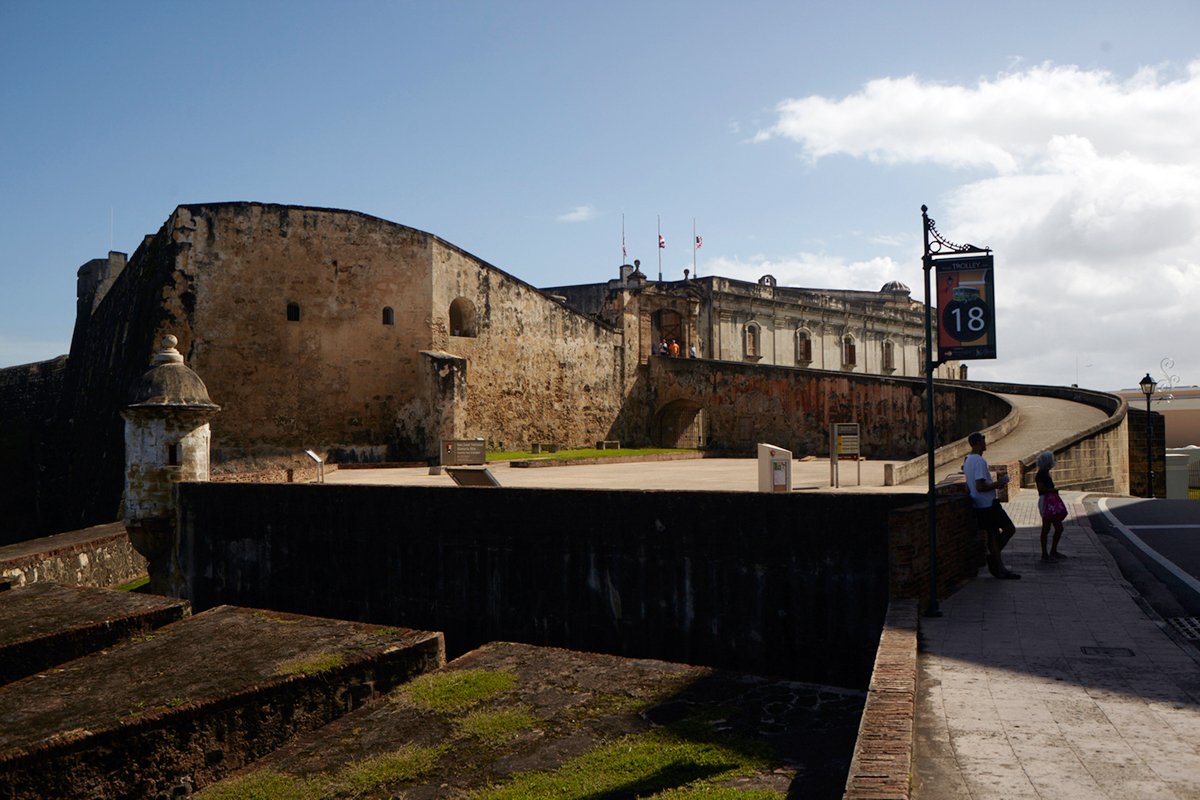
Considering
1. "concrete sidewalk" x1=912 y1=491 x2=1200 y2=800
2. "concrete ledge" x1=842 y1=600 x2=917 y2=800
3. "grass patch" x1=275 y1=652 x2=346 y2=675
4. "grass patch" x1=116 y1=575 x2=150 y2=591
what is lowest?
"grass patch" x1=116 y1=575 x2=150 y2=591

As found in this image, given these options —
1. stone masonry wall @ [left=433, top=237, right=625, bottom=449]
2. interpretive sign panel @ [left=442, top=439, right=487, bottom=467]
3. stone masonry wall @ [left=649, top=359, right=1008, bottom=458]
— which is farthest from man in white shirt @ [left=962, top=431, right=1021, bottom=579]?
stone masonry wall @ [left=433, top=237, right=625, bottom=449]

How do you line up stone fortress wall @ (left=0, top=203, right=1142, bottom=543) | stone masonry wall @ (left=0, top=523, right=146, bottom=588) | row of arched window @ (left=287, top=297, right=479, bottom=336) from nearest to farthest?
stone masonry wall @ (left=0, top=523, right=146, bottom=588), stone fortress wall @ (left=0, top=203, right=1142, bottom=543), row of arched window @ (left=287, top=297, right=479, bottom=336)

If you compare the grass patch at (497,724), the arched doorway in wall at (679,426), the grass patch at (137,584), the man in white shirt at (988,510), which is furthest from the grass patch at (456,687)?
the arched doorway in wall at (679,426)

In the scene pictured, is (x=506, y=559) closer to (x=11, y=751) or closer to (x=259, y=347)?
(x=11, y=751)

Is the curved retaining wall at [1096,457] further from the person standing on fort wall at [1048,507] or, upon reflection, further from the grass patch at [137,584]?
the grass patch at [137,584]

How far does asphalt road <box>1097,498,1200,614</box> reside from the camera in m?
8.29

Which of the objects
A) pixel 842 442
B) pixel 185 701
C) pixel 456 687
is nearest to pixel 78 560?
pixel 185 701

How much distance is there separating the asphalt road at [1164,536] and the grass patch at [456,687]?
5.43 metres

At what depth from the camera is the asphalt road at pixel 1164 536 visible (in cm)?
829

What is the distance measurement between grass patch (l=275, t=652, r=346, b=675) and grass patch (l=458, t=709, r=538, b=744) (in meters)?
1.27

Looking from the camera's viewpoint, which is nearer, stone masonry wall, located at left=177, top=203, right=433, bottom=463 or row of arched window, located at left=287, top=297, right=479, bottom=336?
stone masonry wall, located at left=177, top=203, right=433, bottom=463

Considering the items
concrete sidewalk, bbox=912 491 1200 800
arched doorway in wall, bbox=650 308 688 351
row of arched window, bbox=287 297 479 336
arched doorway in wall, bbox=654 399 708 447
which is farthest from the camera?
arched doorway in wall, bbox=650 308 688 351

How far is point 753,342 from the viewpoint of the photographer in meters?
45.1

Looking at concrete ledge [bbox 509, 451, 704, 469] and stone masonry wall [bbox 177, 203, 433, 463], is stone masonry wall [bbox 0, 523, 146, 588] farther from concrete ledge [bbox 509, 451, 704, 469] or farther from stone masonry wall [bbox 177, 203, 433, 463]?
concrete ledge [bbox 509, 451, 704, 469]
